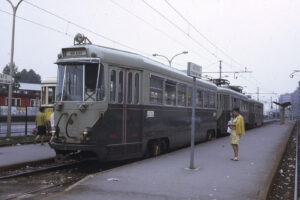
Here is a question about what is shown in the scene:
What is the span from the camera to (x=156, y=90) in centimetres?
1130

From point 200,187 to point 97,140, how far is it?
10.5 feet

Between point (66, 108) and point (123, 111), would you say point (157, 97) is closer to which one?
point (123, 111)

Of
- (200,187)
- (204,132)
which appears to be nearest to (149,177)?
(200,187)

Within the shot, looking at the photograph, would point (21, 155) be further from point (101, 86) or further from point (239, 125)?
point (239, 125)

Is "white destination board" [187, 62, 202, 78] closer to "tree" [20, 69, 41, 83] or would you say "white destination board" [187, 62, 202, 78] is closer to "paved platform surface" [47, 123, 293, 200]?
"paved platform surface" [47, 123, 293, 200]

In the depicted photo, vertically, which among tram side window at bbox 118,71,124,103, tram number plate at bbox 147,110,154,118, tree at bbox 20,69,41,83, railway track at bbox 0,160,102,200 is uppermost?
tree at bbox 20,69,41,83

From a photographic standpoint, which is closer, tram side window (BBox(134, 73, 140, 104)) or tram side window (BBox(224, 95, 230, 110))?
tram side window (BBox(134, 73, 140, 104))

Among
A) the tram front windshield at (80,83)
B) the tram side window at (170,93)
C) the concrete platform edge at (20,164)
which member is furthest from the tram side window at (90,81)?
the tram side window at (170,93)

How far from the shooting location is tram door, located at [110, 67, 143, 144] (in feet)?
31.3

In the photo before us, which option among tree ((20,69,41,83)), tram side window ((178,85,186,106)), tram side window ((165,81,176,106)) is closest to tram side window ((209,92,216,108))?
tram side window ((178,85,186,106))

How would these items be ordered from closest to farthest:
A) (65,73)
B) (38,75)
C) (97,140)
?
(97,140) < (65,73) < (38,75)

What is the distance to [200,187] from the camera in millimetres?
6957

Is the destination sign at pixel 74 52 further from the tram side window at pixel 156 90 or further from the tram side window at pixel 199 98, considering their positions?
the tram side window at pixel 199 98

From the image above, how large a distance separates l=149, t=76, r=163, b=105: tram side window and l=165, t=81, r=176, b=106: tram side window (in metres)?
0.53
